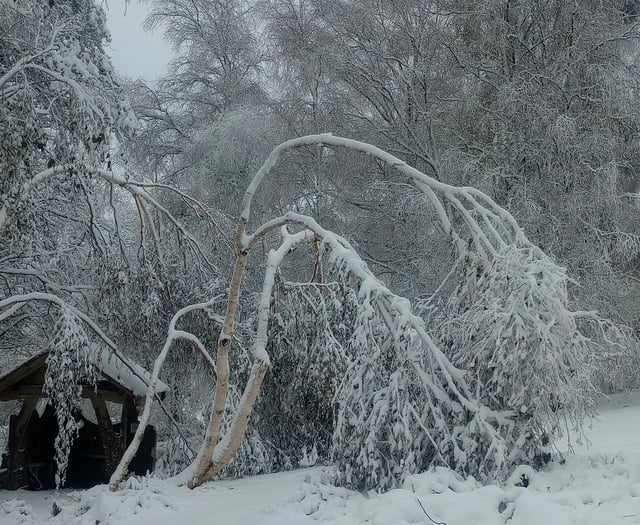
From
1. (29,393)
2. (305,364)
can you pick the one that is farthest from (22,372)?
(305,364)

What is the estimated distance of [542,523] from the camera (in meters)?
4.13

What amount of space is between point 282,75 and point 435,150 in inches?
152

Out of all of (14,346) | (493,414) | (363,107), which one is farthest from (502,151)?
(14,346)

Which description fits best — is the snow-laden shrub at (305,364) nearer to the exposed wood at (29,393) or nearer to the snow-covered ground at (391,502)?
the snow-covered ground at (391,502)

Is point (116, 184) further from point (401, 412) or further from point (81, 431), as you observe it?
point (81, 431)

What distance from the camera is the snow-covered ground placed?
442 cm

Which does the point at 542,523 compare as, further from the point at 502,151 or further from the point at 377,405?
the point at 502,151

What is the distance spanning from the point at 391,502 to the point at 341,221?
29.2ft

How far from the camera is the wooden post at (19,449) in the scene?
32.7 feet

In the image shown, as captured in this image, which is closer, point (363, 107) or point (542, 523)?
point (542, 523)

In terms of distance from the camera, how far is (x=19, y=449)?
32.9 feet

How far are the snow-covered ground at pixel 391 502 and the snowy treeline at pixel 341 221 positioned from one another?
383 mm

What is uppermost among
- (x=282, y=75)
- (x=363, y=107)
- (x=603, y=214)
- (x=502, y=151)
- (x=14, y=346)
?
(x=282, y=75)

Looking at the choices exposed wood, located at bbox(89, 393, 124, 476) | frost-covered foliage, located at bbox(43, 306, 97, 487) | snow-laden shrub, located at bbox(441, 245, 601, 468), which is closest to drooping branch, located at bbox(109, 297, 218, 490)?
frost-covered foliage, located at bbox(43, 306, 97, 487)
